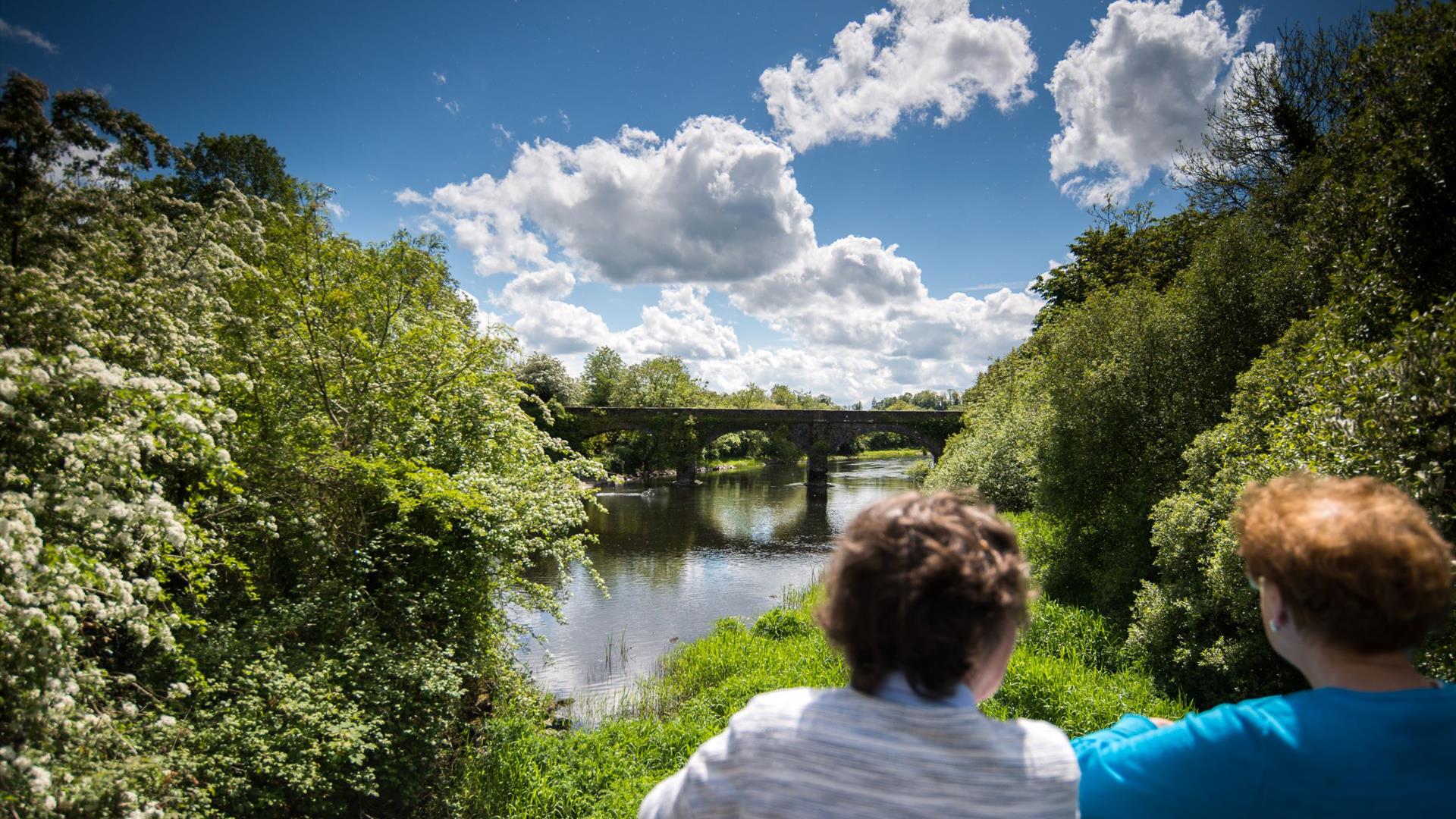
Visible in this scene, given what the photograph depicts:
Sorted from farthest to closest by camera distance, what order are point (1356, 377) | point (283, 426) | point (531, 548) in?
point (531, 548) < point (283, 426) < point (1356, 377)

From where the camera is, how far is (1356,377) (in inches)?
182

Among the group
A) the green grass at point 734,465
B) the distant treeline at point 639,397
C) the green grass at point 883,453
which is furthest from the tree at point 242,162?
the green grass at point 883,453

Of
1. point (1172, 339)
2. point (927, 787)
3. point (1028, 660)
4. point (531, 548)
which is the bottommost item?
point (1028, 660)

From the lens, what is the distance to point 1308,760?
1118 millimetres

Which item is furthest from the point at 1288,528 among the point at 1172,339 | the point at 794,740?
the point at 1172,339

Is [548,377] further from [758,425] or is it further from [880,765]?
[880,765]

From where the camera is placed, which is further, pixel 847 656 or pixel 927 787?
pixel 847 656

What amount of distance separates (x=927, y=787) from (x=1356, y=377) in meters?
5.51

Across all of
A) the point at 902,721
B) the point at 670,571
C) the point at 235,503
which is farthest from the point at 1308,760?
the point at 670,571

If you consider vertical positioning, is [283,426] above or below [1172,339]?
below

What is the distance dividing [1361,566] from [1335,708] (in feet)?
0.80

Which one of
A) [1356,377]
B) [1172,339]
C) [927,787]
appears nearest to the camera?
[927,787]

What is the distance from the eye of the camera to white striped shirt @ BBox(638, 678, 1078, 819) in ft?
3.35

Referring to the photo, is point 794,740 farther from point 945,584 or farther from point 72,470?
point 72,470
